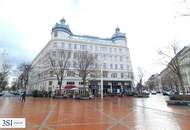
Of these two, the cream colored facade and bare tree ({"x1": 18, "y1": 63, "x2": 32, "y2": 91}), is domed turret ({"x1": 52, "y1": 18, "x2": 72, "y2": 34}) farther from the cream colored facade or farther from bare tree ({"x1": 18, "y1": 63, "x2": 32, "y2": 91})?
the cream colored facade

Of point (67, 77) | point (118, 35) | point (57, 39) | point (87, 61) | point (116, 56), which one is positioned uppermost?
point (118, 35)

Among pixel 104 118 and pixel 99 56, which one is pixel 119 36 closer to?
pixel 99 56

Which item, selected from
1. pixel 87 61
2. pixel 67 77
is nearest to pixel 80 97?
pixel 87 61

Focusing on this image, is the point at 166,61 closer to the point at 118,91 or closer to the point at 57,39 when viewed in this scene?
the point at 118,91

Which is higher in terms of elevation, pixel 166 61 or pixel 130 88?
pixel 166 61

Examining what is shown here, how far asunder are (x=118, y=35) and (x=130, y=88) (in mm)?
20396

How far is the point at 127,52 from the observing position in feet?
196

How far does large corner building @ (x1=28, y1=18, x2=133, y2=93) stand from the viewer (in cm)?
4891

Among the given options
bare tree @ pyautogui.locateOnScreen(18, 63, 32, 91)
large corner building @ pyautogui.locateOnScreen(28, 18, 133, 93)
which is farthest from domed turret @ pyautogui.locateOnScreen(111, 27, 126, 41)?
bare tree @ pyautogui.locateOnScreen(18, 63, 32, 91)

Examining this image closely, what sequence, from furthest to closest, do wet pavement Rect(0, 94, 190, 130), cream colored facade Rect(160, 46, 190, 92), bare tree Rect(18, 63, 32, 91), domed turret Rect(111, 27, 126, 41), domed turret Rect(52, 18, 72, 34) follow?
1. domed turret Rect(111, 27, 126, 41)
2. bare tree Rect(18, 63, 32, 91)
3. domed turret Rect(52, 18, 72, 34)
4. cream colored facade Rect(160, 46, 190, 92)
5. wet pavement Rect(0, 94, 190, 130)

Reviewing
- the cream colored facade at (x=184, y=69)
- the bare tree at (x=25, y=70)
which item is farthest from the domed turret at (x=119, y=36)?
the bare tree at (x=25, y=70)

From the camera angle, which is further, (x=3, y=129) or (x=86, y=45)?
(x=86, y=45)

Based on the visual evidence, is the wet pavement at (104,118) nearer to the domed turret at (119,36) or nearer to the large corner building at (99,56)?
the large corner building at (99,56)

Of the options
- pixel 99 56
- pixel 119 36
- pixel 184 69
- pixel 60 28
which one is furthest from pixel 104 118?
→ pixel 184 69
